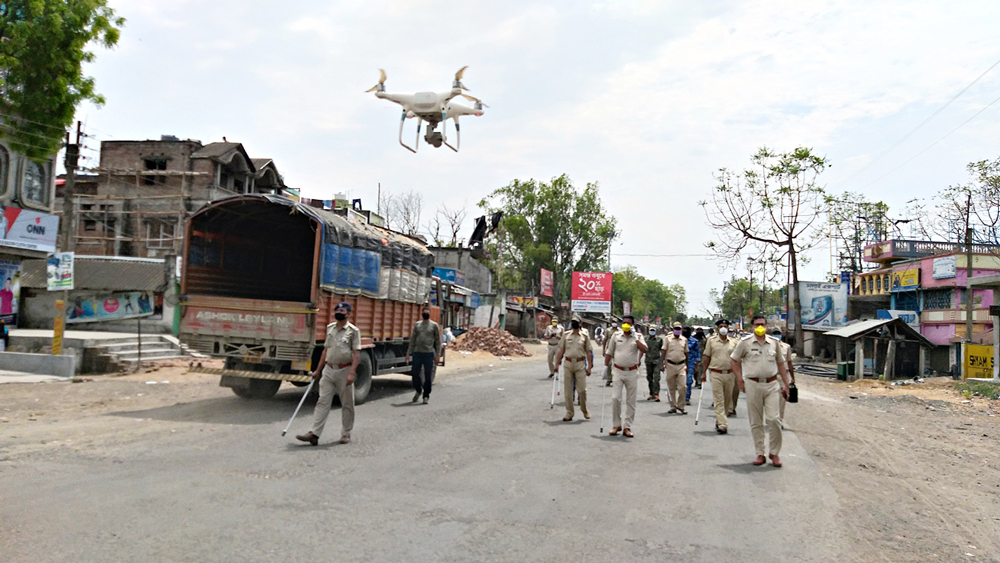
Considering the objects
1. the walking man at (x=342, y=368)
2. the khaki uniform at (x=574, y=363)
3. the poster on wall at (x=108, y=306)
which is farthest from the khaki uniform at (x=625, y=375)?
the poster on wall at (x=108, y=306)

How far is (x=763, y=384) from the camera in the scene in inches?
321

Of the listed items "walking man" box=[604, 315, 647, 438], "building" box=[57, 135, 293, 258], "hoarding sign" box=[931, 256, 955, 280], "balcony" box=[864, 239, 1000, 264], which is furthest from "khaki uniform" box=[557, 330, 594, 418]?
"balcony" box=[864, 239, 1000, 264]

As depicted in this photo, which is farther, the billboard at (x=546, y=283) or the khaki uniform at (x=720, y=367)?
the billboard at (x=546, y=283)

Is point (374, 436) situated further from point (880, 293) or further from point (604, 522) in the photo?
point (880, 293)

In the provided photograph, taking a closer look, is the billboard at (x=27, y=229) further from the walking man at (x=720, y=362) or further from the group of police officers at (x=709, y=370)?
the walking man at (x=720, y=362)

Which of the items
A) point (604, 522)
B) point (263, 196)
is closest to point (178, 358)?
point (263, 196)

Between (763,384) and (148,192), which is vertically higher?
(148,192)

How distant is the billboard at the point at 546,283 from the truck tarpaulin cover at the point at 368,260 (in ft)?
129

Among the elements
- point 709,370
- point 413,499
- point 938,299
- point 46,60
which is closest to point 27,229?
point 46,60

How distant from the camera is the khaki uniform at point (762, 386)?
26.3 feet

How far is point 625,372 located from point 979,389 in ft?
57.3

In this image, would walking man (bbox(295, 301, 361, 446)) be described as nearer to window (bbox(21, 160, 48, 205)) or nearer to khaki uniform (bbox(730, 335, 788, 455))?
khaki uniform (bbox(730, 335, 788, 455))

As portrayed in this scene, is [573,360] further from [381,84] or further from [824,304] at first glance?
[824,304]

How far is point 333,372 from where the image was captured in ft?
27.8
